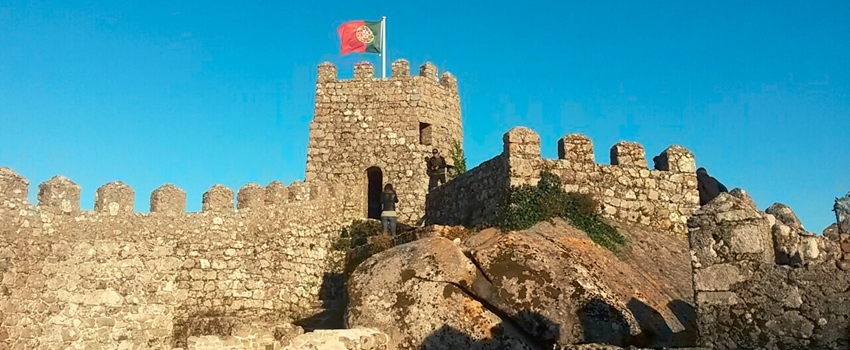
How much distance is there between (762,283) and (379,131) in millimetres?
15460

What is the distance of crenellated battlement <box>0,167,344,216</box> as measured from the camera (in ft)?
40.0

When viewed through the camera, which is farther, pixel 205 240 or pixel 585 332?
pixel 205 240

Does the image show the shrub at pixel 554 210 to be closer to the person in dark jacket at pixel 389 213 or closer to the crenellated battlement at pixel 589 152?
the crenellated battlement at pixel 589 152

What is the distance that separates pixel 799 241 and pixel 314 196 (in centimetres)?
1374

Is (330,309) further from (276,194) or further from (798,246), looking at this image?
(798,246)

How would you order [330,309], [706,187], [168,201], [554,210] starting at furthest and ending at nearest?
[168,201] → [706,187] → [330,309] → [554,210]

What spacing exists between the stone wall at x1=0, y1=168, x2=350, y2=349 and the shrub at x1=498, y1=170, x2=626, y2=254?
5007mm

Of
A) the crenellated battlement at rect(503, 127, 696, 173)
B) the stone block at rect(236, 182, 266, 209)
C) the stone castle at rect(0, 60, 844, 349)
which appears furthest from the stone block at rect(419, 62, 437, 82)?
the crenellated battlement at rect(503, 127, 696, 173)

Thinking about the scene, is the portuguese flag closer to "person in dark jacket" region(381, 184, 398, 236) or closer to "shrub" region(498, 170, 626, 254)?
"person in dark jacket" region(381, 184, 398, 236)

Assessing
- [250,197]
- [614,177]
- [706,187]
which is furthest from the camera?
[250,197]

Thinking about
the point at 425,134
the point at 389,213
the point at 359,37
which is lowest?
the point at 389,213

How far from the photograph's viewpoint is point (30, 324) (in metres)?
11.7

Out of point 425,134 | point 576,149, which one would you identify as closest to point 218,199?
point 425,134

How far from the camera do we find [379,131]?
19.6m
